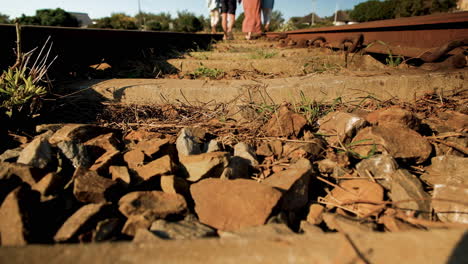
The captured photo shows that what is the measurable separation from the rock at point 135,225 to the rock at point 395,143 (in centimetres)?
115

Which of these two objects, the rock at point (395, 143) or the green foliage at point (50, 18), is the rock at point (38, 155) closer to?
the rock at point (395, 143)

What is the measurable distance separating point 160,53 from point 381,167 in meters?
4.06

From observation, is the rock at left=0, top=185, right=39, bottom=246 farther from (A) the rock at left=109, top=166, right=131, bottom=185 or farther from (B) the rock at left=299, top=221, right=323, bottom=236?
(B) the rock at left=299, top=221, right=323, bottom=236

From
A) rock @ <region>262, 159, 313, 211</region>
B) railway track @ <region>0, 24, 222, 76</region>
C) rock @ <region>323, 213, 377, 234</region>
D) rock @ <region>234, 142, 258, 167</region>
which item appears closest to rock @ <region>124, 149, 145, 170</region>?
rock @ <region>234, 142, 258, 167</region>

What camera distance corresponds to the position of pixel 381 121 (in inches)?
60.6

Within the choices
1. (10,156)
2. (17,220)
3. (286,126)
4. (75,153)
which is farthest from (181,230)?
(10,156)

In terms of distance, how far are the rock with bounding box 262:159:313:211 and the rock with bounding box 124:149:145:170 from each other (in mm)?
649

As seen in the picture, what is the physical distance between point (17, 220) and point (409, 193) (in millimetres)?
1513

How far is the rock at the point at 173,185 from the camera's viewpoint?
1.11 metres

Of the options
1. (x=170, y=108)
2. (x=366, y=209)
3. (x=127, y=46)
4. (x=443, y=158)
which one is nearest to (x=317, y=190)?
(x=366, y=209)

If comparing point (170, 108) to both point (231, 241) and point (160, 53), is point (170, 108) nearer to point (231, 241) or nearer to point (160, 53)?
point (231, 241)

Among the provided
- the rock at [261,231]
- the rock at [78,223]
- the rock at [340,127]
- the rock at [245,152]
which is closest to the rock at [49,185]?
the rock at [78,223]

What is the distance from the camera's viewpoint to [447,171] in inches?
50.9

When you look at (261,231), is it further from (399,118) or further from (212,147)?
(399,118)
